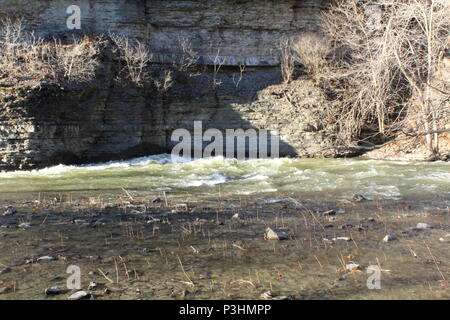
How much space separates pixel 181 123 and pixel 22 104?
281 inches

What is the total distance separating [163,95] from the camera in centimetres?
2020

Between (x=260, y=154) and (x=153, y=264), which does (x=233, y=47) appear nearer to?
(x=260, y=154)

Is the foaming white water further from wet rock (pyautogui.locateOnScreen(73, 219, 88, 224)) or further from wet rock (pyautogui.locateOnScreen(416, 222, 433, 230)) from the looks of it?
wet rock (pyautogui.locateOnScreen(73, 219, 88, 224))

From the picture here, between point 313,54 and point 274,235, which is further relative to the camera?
point 313,54

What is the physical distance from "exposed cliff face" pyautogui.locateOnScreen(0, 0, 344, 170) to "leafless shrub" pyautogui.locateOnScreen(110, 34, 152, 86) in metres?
0.56

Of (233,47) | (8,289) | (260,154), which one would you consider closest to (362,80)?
(260,154)

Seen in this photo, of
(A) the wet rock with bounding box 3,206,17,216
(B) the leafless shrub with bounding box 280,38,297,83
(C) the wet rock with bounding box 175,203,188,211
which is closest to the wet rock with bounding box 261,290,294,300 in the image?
(C) the wet rock with bounding box 175,203,188,211

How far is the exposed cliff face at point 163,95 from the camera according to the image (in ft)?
51.6

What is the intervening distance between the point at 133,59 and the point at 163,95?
2094 mm

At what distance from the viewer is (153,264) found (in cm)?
→ 509

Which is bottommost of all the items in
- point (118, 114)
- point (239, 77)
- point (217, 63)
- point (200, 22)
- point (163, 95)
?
point (118, 114)

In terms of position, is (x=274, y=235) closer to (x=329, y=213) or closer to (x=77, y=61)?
(x=329, y=213)

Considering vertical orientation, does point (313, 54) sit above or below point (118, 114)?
above

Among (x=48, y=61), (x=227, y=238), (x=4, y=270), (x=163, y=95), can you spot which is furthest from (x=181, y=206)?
(x=163, y=95)
